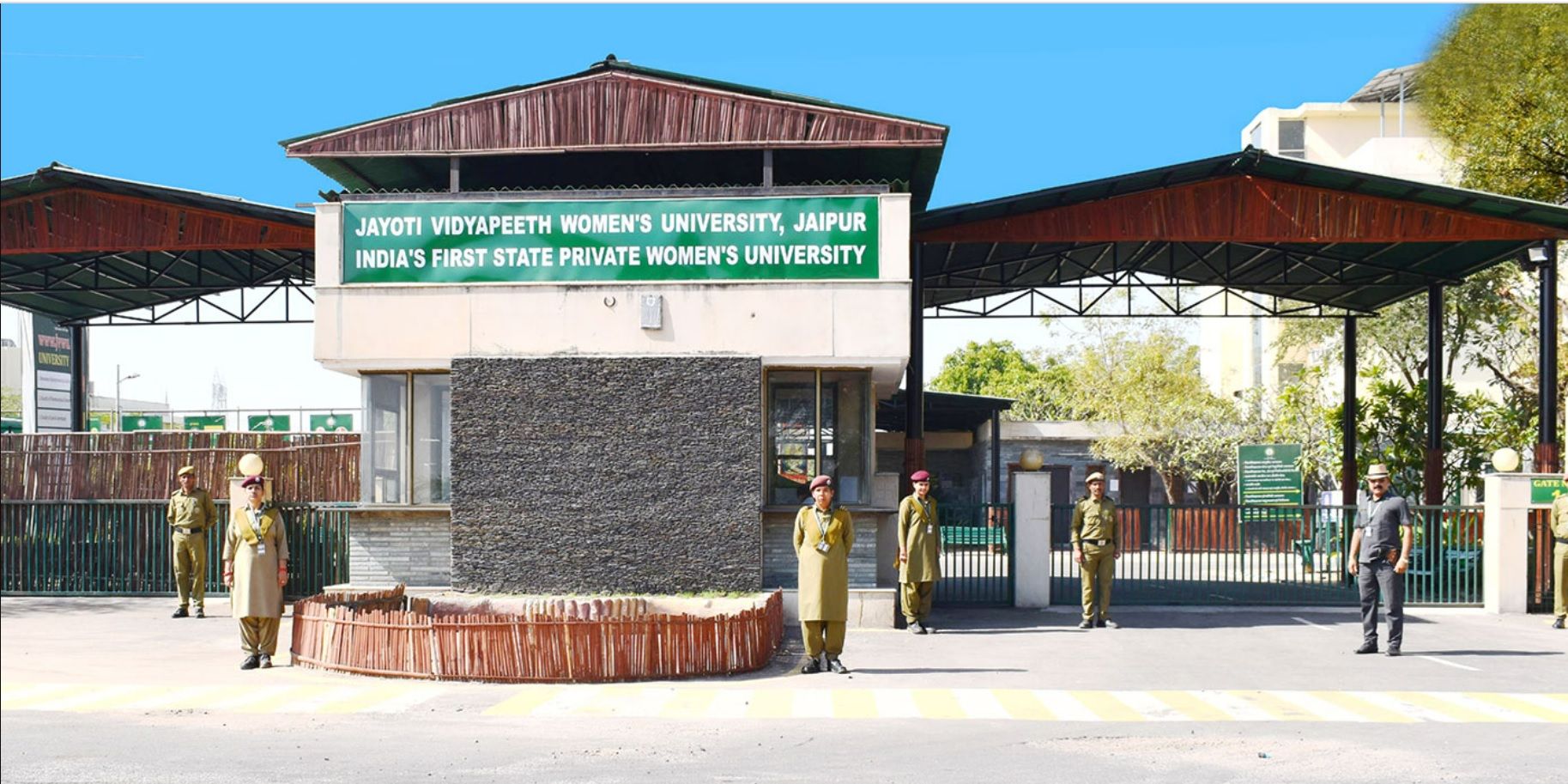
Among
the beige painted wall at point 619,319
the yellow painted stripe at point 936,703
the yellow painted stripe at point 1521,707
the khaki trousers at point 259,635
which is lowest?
the yellow painted stripe at point 1521,707

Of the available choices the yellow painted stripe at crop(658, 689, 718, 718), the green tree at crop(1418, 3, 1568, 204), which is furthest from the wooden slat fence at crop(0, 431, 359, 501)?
the green tree at crop(1418, 3, 1568, 204)

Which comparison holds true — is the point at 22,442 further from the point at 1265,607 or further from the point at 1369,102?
the point at 1369,102

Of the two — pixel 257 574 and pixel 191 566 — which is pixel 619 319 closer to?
pixel 257 574

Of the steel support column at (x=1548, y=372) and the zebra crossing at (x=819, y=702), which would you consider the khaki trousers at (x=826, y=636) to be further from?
the steel support column at (x=1548, y=372)

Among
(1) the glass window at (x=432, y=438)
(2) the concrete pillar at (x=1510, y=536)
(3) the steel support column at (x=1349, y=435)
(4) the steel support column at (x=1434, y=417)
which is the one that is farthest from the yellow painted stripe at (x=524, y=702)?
(3) the steel support column at (x=1349, y=435)

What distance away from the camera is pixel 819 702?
1254 cm

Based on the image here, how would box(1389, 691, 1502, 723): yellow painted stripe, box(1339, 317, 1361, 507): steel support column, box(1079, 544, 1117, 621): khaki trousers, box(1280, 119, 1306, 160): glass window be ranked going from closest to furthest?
box(1389, 691, 1502, 723): yellow painted stripe, box(1079, 544, 1117, 621): khaki trousers, box(1339, 317, 1361, 507): steel support column, box(1280, 119, 1306, 160): glass window

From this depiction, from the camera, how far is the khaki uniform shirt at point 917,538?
18203 millimetres

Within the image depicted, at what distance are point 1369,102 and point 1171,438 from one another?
32.5 metres

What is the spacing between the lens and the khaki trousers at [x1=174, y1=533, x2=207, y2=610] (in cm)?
2059

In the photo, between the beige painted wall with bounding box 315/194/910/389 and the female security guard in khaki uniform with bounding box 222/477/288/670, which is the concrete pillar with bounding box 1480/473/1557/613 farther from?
the female security guard in khaki uniform with bounding box 222/477/288/670

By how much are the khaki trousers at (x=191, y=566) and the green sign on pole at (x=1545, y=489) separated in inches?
700

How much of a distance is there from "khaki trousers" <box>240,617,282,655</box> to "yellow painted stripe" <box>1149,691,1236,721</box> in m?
8.10

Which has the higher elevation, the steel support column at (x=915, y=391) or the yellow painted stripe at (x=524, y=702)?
the steel support column at (x=915, y=391)
